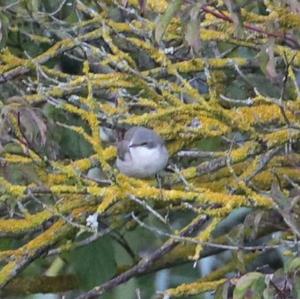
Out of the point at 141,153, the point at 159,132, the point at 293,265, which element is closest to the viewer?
the point at 293,265

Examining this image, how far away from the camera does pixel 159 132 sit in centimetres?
341

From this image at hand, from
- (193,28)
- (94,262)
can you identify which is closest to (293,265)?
(193,28)

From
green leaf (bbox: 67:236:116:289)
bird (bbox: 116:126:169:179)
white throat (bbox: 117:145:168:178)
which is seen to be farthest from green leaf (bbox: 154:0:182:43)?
green leaf (bbox: 67:236:116:289)

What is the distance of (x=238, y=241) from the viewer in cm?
323

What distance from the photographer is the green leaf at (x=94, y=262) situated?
406cm

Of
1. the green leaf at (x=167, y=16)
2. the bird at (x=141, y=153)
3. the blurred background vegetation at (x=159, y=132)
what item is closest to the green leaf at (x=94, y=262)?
the blurred background vegetation at (x=159, y=132)

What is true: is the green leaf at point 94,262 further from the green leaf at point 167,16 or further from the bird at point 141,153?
A: the green leaf at point 167,16

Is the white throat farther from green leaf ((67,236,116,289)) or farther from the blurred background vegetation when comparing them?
green leaf ((67,236,116,289))

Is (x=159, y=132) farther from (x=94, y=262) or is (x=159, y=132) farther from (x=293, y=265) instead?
(x=293, y=265)

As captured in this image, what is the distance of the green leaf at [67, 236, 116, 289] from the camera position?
13.3 feet

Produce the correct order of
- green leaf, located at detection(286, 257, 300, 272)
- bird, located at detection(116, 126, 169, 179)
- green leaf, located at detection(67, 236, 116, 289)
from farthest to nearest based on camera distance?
green leaf, located at detection(67, 236, 116, 289), bird, located at detection(116, 126, 169, 179), green leaf, located at detection(286, 257, 300, 272)

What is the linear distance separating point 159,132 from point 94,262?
31.1 inches

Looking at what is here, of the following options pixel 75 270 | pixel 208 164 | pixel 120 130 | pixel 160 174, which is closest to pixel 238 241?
pixel 208 164

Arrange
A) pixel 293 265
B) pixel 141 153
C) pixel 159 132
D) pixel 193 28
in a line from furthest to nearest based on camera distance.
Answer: pixel 141 153, pixel 159 132, pixel 193 28, pixel 293 265
